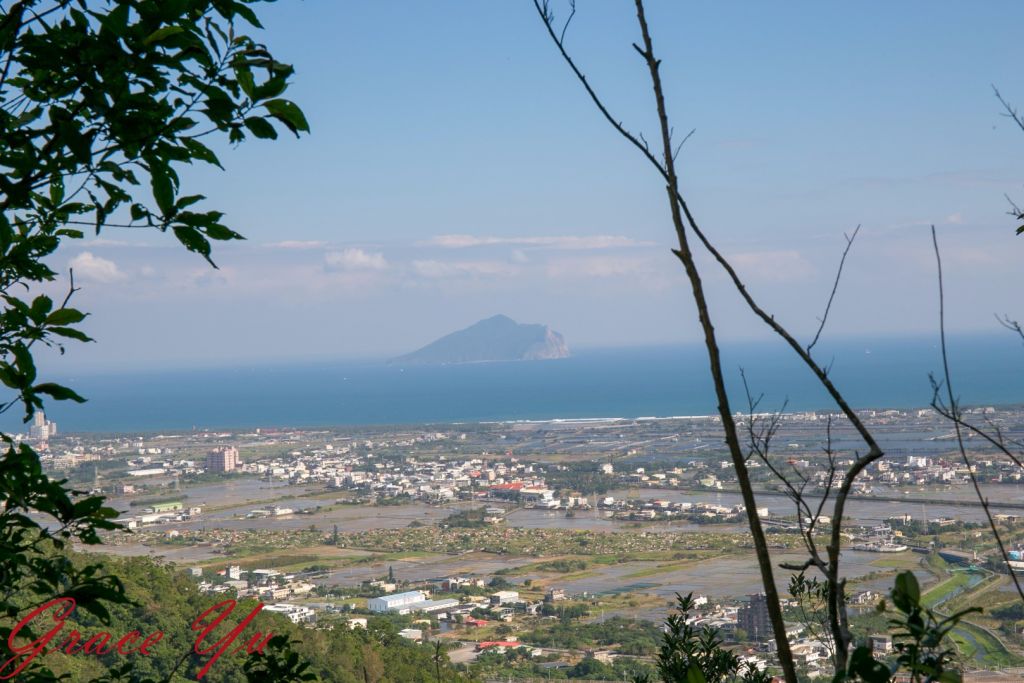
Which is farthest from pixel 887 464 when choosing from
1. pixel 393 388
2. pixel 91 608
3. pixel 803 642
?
pixel 393 388

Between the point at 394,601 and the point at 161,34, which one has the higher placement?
the point at 161,34

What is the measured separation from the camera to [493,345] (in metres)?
104

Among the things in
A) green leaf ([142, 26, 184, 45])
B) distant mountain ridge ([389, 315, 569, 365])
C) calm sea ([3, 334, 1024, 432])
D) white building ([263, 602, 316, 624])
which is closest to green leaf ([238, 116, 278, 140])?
green leaf ([142, 26, 184, 45])

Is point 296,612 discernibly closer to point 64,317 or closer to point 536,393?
point 64,317

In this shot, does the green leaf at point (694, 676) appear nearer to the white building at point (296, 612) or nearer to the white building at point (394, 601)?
the white building at point (296, 612)

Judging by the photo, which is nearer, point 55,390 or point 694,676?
point 694,676

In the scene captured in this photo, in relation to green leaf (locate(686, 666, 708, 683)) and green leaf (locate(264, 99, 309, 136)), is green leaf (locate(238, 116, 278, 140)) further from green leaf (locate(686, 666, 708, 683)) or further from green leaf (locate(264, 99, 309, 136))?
green leaf (locate(686, 666, 708, 683))

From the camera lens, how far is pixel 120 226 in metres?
1.01

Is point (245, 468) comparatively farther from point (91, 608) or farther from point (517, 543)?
point (91, 608)

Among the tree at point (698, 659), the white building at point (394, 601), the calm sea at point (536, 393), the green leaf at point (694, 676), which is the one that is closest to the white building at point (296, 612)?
the white building at point (394, 601)

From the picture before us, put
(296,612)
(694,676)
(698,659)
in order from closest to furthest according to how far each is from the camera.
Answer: (694,676), (698,659), (296,612)

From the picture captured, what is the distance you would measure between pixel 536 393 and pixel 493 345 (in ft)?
137

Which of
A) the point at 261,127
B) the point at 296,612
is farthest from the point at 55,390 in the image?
the point at 296,612

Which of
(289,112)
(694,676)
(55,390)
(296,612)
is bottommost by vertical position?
(296,612)
